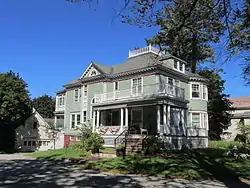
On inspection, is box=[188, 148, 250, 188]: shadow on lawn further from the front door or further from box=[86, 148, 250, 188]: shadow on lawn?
the front door

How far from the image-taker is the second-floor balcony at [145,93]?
75.0 feet

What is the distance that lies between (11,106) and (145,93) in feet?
66.8

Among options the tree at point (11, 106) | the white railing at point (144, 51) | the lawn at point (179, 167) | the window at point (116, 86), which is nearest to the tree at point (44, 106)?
the tree at point (11, 106)

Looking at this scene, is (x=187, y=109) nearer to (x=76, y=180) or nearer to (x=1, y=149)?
(x=76, y=180)

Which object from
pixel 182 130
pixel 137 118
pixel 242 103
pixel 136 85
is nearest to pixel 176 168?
pixel 182 130

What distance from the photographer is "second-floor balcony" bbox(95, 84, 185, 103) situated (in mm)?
22856

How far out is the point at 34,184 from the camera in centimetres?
986

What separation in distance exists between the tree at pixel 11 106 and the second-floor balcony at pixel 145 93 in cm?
1416

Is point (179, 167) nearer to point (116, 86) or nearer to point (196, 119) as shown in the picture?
point (196, 119)

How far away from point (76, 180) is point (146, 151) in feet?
28.0

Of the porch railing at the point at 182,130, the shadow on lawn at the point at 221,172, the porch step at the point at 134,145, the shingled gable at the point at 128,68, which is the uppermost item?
the shingled gable at the point at 128,68

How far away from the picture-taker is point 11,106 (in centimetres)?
3497

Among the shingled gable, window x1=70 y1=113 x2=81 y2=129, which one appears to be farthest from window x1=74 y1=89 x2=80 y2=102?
window x1=70 y1=113 x2=81 y2=129

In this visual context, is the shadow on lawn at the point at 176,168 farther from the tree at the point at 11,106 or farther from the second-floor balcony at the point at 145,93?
the tree at the point at 11,106
